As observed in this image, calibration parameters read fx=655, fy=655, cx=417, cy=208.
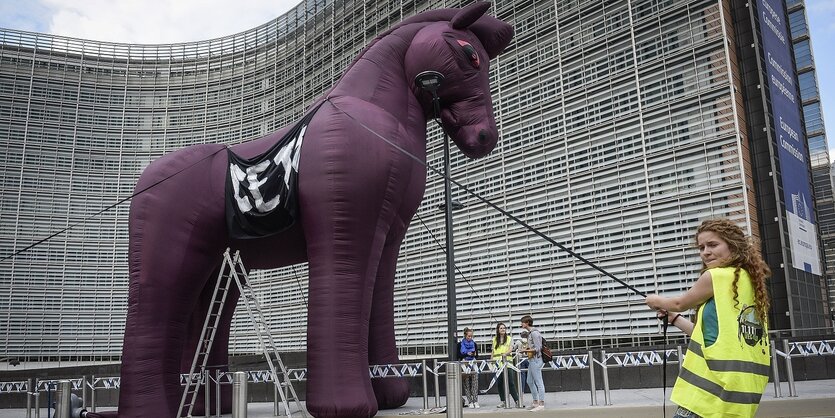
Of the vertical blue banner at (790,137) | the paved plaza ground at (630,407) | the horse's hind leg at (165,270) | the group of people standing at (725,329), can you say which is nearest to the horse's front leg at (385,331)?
the paved plaza ground at (630,407)

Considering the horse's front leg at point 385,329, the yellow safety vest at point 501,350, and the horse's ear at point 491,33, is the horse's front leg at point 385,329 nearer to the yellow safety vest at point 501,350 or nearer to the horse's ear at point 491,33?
the yellow safety vest at point 501,350

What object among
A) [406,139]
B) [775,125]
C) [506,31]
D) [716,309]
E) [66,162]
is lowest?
[716,309]

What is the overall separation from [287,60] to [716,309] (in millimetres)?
24494

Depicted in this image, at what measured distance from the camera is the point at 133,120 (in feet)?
88.1

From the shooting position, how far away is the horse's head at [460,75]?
7227 millimetres

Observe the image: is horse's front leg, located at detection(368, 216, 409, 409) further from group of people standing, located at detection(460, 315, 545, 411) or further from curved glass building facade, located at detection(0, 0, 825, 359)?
curved glass building facade, located at detection(0, 0, 825, 359)

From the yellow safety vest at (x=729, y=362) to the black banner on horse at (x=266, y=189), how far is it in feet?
16.6

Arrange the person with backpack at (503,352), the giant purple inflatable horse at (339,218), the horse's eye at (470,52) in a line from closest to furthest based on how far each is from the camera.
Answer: the giant purple inflatable horse at (339,218) → the horse's eye at (470,52) → the person with backpack at (503,352)

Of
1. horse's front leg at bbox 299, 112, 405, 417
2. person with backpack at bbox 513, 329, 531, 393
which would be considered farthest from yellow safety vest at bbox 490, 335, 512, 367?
horse's front leg at bbox 299, 112, 405, 417

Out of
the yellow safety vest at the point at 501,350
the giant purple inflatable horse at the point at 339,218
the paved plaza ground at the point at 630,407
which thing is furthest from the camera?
the yellow safety vest at the point at 501,350

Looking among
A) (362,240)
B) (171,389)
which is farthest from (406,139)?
(171,389)

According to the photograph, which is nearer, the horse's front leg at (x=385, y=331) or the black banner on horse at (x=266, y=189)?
the black banner on horse at (x=266, y=189)

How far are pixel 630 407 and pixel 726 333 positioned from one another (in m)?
5.06

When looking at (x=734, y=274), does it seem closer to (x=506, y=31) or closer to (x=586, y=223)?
(x=506, y=31)
